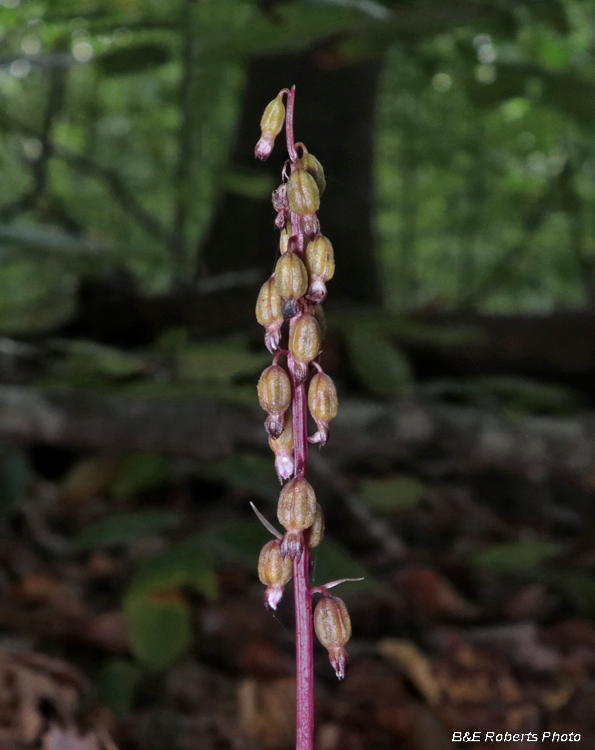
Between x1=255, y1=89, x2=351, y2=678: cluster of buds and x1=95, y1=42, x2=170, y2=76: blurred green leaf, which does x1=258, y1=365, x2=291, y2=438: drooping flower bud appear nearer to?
x1=255, y1=89, x2=351, y2=678: cluster of buds

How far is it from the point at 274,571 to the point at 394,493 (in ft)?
4.92

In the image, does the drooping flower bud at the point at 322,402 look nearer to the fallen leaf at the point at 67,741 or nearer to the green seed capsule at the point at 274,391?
the green seed capsule at the point at 274,391

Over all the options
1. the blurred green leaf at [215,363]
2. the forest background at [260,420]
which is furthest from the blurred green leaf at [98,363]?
the blurred green leaf at [215,363]

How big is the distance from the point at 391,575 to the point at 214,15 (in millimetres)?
1625

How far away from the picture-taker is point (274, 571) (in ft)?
1.80

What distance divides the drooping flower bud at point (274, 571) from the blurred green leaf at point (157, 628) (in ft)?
2.93

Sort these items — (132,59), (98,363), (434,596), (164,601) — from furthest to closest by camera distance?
(434,596) < (98,363) < (132,59) < (164,601)

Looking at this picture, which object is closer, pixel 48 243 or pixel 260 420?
pixel 48 243

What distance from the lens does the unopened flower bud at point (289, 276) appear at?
1.68 feet

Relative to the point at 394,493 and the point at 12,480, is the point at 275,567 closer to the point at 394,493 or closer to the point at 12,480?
the point at 394,493

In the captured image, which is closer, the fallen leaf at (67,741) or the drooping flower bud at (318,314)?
the drooping flower bud at (318,314)

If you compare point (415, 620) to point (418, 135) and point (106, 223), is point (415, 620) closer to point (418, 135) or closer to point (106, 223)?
point (418, 135)

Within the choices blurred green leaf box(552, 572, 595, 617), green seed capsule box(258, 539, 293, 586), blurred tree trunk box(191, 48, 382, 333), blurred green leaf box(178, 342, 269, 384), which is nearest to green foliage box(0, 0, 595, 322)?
blurred tree trunk box(191, 48, 382, 333)

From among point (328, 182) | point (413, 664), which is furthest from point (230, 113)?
point (413, 664)
